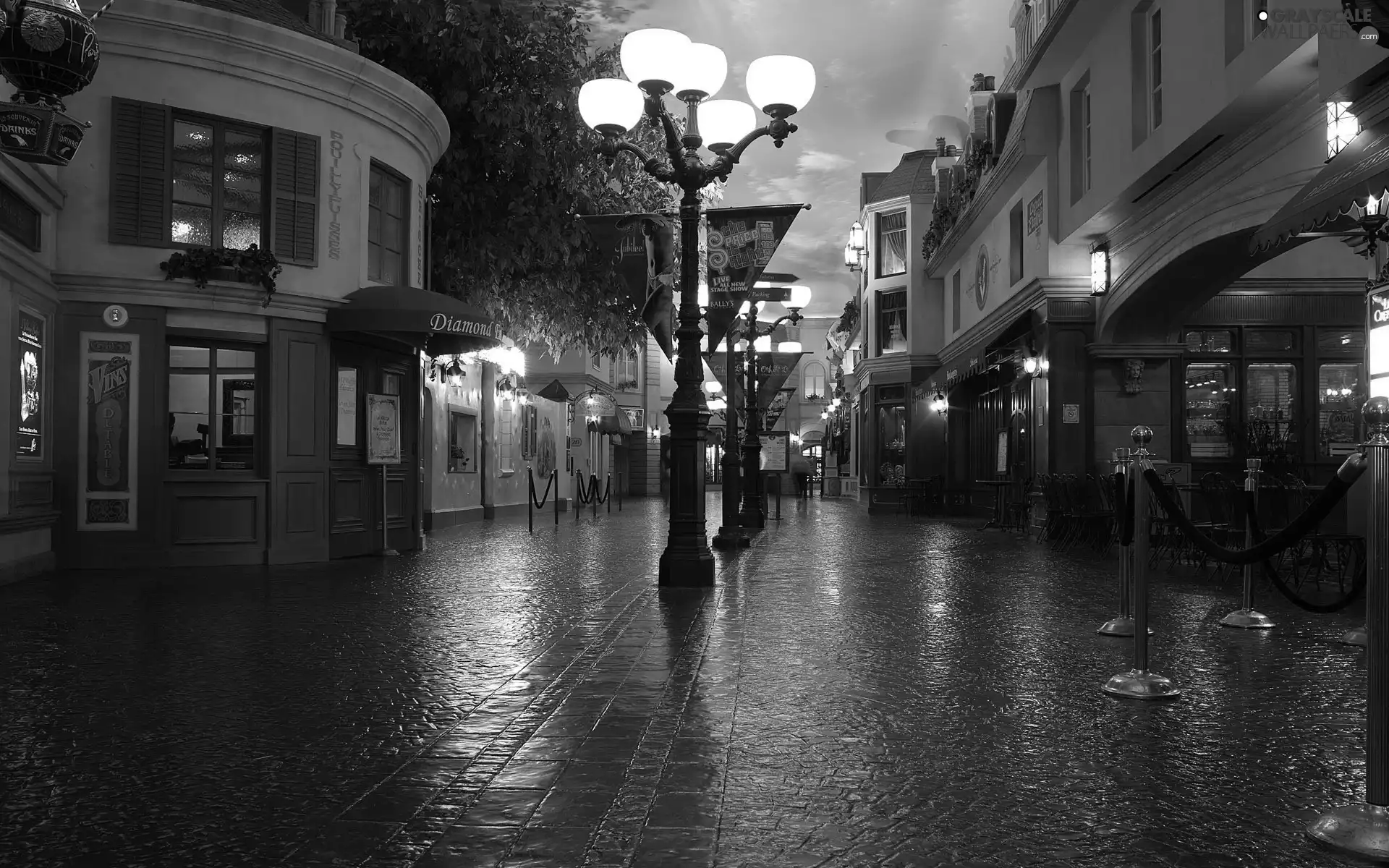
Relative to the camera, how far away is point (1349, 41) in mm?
8555

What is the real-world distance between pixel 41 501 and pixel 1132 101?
13.1 meters

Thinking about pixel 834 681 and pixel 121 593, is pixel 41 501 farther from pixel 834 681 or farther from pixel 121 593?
pixel 834 681

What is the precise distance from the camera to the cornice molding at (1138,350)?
54.5ft

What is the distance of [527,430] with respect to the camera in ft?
91.5

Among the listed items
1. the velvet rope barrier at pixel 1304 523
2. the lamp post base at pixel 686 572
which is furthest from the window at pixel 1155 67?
the velvet rope barrier at pixel 1304 523

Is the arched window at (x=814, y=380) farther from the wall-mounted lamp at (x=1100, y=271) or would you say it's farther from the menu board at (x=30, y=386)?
the menu board at (x=30, y=386)

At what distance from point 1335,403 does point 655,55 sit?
12.7m

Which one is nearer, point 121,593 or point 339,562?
point 121,593

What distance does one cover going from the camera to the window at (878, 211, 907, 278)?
3356 centimetres

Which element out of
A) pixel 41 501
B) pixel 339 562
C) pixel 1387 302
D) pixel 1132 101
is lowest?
pixel 339 562

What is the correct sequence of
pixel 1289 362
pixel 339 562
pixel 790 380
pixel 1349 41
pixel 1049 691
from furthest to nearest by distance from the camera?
pixel 790 380 → pixel 1289 362 → pixel 339 562 → pixel 1349 41 → pixel 1049 691

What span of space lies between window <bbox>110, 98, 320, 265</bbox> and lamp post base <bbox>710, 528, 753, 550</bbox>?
6.37m

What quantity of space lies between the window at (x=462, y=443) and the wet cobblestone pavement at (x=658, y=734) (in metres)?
12.6

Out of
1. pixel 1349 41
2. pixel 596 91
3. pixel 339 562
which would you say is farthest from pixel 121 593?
pixel 1349 41
